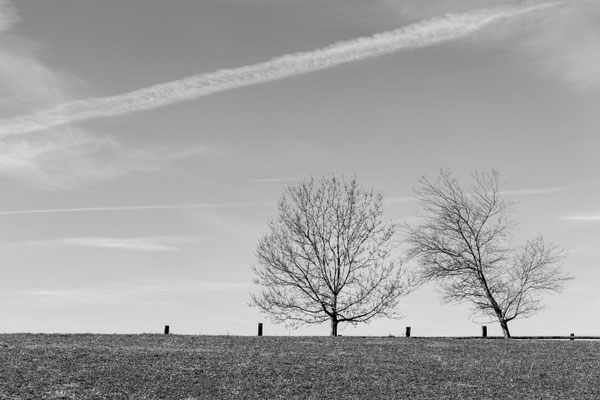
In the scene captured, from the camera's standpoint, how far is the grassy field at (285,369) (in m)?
21.0

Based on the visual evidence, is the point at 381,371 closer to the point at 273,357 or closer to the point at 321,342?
the point at 273,357

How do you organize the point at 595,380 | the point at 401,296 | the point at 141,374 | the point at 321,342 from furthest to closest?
the point at 401,296 < the point at 321,342 < the point at 595,380 < the point at 141,374

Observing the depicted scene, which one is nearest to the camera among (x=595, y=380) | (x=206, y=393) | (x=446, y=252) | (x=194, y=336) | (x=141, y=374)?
(x=206, y=393)

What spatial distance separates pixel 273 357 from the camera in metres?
26.9

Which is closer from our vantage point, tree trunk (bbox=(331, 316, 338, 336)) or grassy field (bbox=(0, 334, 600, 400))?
grassy field (bbox=(0, 334, 600, 400))

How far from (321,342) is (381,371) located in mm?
8540

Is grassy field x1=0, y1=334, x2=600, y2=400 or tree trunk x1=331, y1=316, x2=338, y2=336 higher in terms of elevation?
tree trunk x1=331, y1=316, x2=338, y2=336

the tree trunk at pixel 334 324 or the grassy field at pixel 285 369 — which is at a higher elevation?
the tree trunk at pixel 334 324

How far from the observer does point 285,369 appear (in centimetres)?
2422

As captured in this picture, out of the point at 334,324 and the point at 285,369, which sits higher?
the point at 334,324

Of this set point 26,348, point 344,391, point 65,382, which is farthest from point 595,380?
point 26,348

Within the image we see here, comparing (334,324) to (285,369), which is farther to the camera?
(334,324)

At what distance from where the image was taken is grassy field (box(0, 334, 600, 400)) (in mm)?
21047

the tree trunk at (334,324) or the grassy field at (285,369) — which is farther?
the tree trunk at (334,324)
